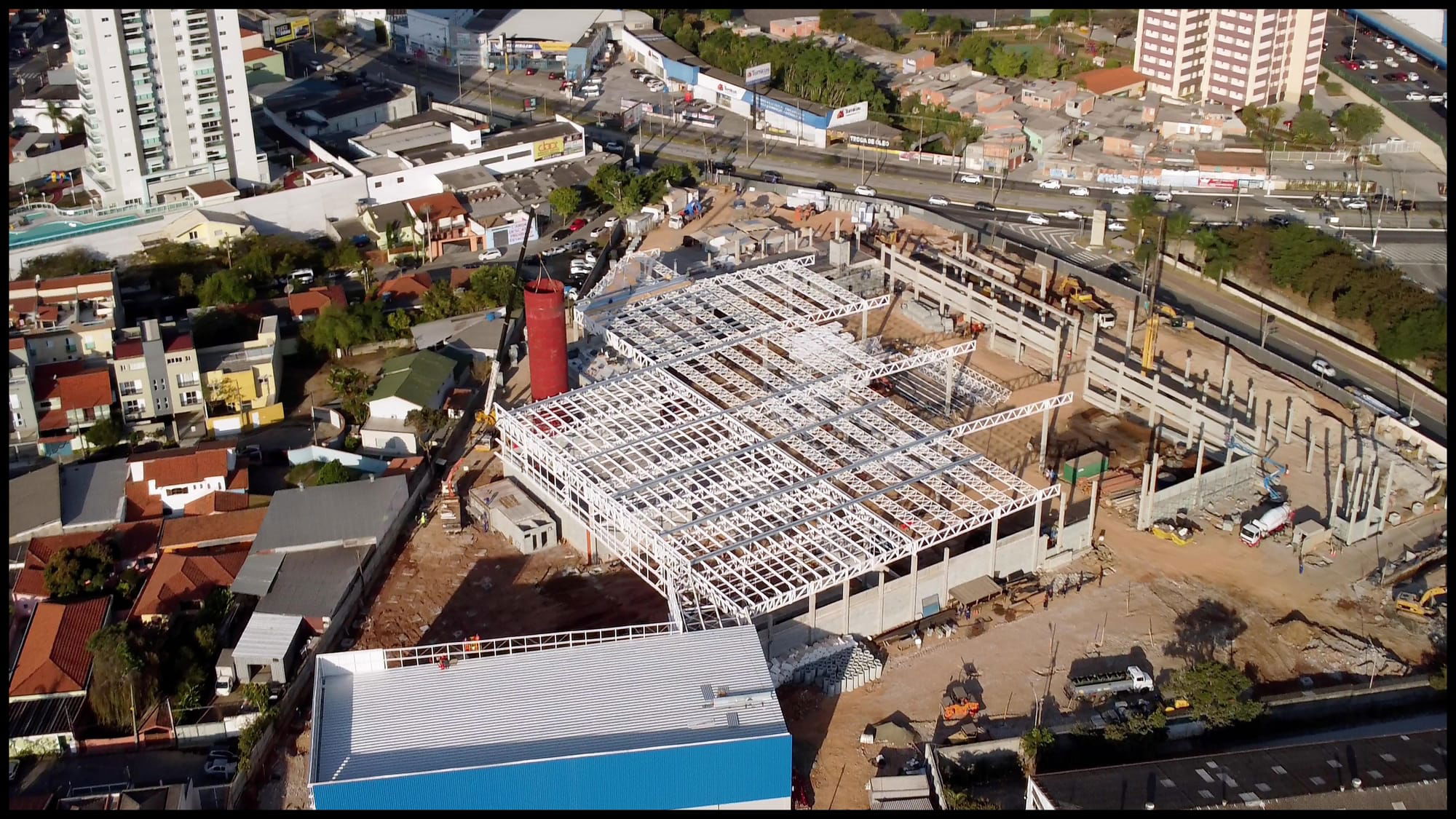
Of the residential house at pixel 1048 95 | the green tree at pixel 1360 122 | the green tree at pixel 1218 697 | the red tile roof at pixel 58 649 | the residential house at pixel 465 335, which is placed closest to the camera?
the green tree at pixel 1218 697

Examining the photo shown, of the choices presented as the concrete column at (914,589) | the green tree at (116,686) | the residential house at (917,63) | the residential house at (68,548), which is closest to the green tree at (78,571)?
the residential house at (68,548)

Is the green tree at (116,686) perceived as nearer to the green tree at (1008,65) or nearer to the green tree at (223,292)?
the green tree at (223,292)

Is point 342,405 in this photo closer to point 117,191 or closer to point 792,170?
point 117,191

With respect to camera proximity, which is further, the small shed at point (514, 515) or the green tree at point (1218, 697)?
the small shed at point (514, 515)

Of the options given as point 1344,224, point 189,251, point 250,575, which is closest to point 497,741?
point 250,575

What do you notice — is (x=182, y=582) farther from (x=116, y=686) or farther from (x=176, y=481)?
(x=176, y=481)

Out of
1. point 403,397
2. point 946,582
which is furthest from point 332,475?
point 946,582
